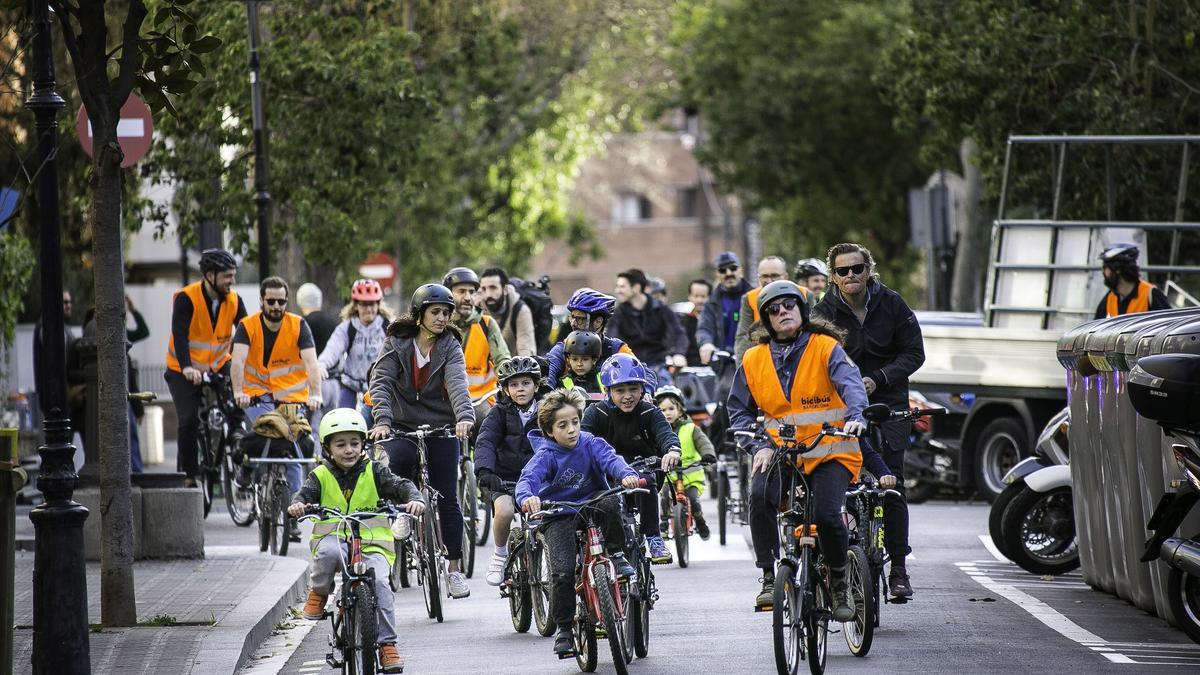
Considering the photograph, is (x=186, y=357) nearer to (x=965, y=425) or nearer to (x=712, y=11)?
(x=965, y=425)

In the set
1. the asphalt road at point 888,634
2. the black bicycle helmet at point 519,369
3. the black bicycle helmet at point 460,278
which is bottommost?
the asphalt road at point 888,634

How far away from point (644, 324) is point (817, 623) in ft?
30.9

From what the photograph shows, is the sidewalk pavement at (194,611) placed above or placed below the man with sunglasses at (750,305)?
below

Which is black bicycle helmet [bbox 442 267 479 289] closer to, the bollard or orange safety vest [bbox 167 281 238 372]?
orange safety vest [bbox 167 281 238 372]

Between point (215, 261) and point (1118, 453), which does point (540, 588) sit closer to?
point (1118, 453)

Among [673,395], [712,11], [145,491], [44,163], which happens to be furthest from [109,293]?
[712,11]

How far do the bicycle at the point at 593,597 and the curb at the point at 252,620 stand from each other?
5.02ft

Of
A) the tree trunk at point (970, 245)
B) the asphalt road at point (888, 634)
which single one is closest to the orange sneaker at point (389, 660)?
the asphalt road at point (888, 634)

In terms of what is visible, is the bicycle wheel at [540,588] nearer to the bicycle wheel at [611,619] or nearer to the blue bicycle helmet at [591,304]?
the bicycle wheel at [611,619]

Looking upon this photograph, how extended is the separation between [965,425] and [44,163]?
11034 millimetres

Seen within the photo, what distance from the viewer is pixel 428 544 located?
1252 cm

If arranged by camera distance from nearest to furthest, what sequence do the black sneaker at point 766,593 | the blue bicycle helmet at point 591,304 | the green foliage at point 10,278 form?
1. the black sneaker at point 766,593
2. the blue bicycle helmet at point 591,304
3. the green foliage at point 10,278

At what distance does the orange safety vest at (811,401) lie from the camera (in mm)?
10516

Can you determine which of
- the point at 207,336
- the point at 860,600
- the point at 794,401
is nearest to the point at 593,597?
the point at 860,600
